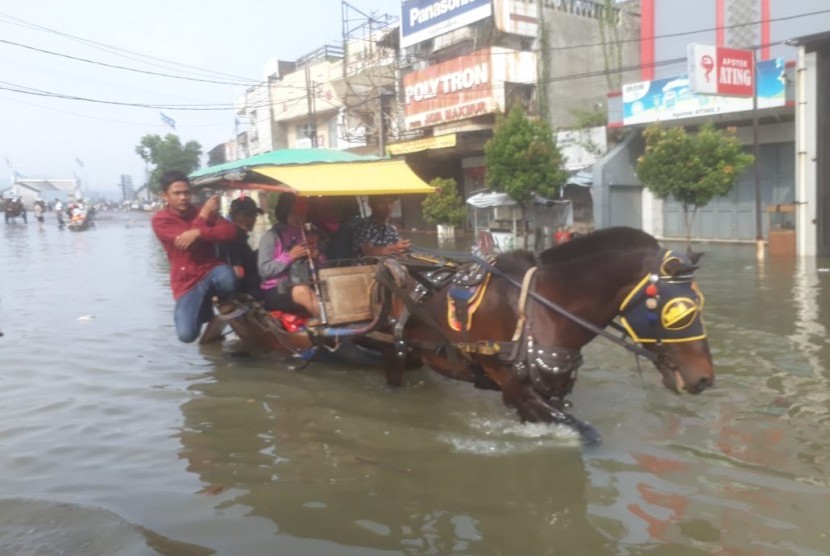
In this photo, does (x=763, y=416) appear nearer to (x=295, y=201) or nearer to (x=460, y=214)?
(x=295, y=201)

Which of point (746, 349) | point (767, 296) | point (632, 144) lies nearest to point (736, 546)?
point (746, 349)

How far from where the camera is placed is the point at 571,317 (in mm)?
4270

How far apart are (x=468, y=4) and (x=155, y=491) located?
77.0 feet

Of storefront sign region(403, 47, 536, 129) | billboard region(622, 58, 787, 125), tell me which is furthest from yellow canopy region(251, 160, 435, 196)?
storefront sign region(403, 47, 536, 129)

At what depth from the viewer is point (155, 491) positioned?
14.4ft

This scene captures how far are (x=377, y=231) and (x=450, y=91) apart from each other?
19295 mm

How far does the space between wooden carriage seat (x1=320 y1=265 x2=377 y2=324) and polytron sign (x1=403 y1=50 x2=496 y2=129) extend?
18564mm

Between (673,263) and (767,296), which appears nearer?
(673,263)

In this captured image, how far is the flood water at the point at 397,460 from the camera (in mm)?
3729

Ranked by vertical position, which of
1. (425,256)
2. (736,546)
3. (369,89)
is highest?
(369,89)

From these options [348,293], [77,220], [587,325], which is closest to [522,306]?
[587,325]

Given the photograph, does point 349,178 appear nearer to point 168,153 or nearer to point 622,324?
point 622,324

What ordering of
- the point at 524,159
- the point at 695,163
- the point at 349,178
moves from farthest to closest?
1. the point at 524,159
2. the point at 695,163
3. the point at 349,178

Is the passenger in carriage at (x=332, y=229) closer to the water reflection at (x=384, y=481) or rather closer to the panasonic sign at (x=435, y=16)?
the water reflection at (x=384, y=481)
